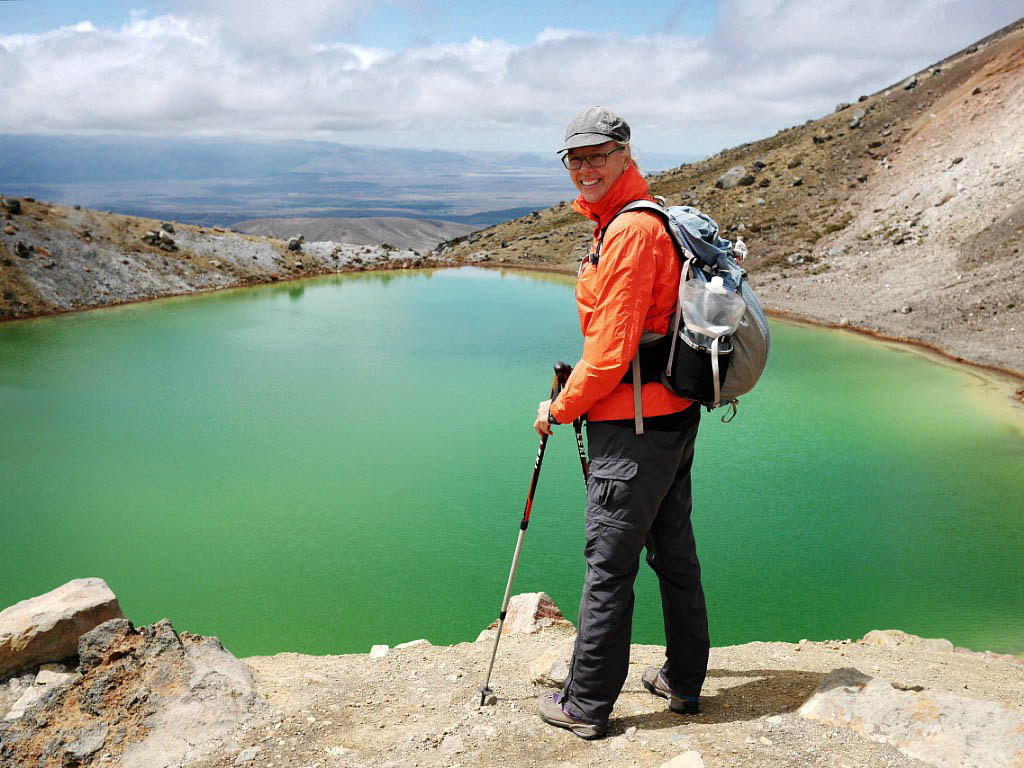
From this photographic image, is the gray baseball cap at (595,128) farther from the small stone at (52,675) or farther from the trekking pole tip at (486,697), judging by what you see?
the small stone at (52,675)

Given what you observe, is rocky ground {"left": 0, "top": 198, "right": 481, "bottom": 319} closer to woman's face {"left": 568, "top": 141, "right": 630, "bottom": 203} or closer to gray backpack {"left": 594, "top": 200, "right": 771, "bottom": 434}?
woman's face {"left": 568, "top": 141, "right": 630, "bottom": 203}

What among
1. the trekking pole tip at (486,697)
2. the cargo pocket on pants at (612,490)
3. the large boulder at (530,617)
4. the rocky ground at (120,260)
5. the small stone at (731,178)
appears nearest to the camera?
the cargo pocket on pants at (612,490)

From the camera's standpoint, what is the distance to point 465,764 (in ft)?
10.1

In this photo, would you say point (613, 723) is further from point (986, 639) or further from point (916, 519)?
point (916, 519)

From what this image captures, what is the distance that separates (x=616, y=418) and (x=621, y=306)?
48 centimetres

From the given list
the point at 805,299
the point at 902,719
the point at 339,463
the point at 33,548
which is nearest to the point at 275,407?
the point at 339,463

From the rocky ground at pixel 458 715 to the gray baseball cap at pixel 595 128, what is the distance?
2439 mm

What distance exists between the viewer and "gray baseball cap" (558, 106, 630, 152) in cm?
301

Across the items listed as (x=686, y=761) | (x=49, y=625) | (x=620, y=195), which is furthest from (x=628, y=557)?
(x=49, y=625)

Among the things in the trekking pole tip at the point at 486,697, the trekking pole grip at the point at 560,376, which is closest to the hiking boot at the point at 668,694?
the trekking pole tip at the point at 486,697

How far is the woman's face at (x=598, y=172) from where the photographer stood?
3098mm

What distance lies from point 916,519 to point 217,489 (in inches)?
319

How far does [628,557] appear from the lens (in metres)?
3.15

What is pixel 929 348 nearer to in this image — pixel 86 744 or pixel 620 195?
pixel 620 195
